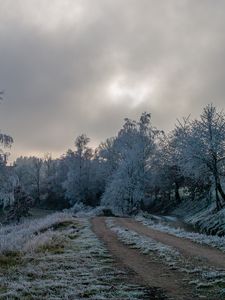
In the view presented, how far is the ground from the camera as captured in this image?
1123cm

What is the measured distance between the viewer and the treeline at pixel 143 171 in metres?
45.0

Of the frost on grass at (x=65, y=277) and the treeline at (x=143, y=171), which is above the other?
the treeline at (x=143, y=171)

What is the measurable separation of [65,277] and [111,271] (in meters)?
1.82

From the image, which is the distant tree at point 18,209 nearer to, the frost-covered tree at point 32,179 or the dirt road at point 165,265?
the dirt road at point 165,265

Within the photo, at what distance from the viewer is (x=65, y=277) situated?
44.2ft

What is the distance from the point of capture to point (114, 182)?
72188 millimetres

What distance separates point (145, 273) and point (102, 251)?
19.7 ft

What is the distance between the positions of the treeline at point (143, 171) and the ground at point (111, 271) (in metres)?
10.2

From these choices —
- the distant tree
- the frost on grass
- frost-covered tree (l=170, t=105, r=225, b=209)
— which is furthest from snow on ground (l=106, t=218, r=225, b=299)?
the distant tree

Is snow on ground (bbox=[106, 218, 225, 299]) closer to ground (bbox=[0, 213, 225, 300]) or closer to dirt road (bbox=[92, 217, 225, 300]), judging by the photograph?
ground (bbox=[0, 213, 225, 300])

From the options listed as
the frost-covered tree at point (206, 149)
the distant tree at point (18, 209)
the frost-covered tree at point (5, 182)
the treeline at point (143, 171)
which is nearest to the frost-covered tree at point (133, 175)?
the treeline at point (143, 171)

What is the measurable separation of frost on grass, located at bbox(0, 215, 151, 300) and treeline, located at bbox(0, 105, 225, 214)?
436 inches

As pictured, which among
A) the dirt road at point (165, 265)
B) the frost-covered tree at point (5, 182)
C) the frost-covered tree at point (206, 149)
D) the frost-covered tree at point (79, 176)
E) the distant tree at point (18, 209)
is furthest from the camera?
the frost-covered tree at point (79, 176)

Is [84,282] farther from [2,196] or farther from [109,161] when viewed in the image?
[109,161]
